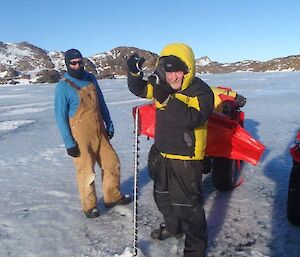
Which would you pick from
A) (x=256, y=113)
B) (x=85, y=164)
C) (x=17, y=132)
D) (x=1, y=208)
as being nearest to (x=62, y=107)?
(x=85, y=164)

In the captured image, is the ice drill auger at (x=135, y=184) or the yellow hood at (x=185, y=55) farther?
the ice drill auger at (x=135, y=184)

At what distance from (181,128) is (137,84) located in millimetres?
543

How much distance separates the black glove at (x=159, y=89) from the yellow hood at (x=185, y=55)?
0.21 meters

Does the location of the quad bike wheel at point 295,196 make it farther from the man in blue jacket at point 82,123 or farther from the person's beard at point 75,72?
the person's beard at point 75,72

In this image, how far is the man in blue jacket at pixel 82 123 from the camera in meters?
3.89

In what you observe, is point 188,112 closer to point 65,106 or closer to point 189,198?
point 189,198

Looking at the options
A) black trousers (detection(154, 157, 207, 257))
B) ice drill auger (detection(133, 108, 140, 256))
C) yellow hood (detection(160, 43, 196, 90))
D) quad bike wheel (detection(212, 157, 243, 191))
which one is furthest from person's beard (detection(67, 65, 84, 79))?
quad bike wheel (detection(212, 157, 243, 191))

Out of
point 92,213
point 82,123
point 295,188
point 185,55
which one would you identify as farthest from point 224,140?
point 92,213

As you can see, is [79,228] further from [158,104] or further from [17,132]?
[17,132]

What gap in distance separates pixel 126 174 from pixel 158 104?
8.83 feet

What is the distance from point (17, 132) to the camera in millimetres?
9117

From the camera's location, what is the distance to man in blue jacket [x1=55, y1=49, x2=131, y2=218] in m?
3.89

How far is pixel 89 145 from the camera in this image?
403 centimetres

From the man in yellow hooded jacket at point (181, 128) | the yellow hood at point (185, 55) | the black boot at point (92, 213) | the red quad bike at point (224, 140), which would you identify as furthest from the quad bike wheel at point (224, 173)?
the yellow hood at point (185, 55)
